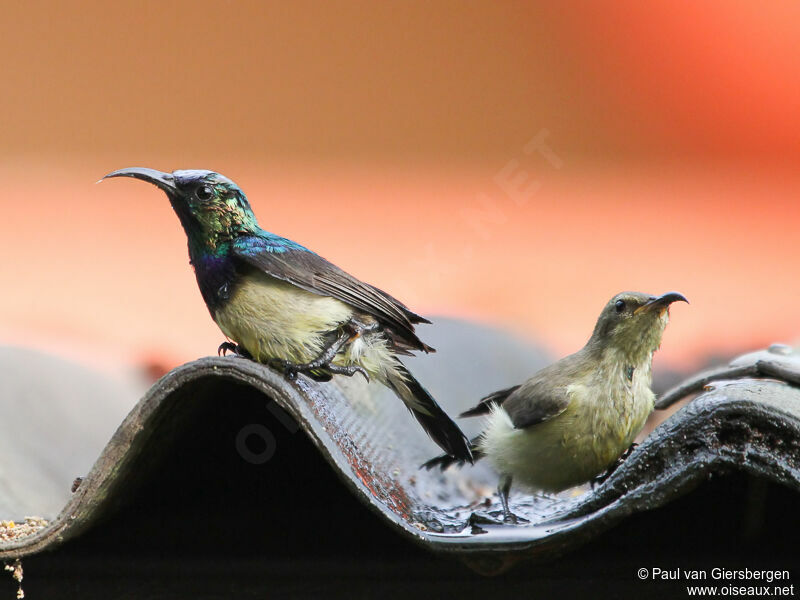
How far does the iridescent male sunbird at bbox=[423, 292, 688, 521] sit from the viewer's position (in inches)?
92.4

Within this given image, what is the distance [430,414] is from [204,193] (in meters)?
0.86

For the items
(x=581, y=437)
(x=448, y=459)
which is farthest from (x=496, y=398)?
(x=581, y=437)

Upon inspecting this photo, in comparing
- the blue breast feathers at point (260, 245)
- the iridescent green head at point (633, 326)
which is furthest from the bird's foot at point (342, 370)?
the iridescent green head at point (633, 326)

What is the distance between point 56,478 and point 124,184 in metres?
1.52

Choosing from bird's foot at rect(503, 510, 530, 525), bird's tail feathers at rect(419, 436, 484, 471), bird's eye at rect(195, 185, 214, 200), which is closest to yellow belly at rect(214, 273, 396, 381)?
bird's eye at rect(195, 185, 214, 200)

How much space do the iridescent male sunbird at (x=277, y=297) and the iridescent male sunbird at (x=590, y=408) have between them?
1.17 ft

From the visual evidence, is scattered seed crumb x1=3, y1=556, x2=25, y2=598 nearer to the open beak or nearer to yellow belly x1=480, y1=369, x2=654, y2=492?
yellow belly x1=480, y1=369, x2=654, y2=492

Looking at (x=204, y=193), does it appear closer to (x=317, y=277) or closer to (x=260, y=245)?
(x=260, y=245)

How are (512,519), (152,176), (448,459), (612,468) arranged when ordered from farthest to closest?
(448,459) → (612,468) → (152,176) → (512,519)

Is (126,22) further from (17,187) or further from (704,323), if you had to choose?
(704,323)

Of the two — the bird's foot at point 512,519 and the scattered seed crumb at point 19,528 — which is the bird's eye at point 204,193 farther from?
the bird's foot at point 512,519

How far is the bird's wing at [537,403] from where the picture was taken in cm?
235

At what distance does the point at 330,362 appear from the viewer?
232 cm

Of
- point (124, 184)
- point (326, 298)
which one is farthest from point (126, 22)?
point (326, 298)
